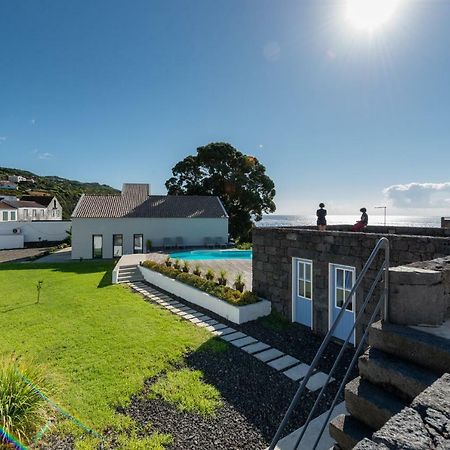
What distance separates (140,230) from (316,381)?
2187cm

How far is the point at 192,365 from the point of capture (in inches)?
290

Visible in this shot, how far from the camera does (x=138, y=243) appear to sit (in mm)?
26250

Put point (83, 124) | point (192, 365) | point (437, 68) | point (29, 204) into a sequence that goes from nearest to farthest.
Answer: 1. point (192, 365)
2. point (437, 68)
3. point (83, 124)
4. point (29, 204)

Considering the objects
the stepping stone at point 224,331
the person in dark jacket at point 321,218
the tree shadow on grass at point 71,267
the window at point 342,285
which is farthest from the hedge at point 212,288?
the tree shadow on grass at point 71,267

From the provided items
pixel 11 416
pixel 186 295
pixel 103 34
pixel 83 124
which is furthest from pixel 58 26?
pixel 11 416

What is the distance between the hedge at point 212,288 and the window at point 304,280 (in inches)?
67.0

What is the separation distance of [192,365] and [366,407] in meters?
5.63

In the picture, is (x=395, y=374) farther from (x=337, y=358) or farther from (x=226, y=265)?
(x=226, y=265)

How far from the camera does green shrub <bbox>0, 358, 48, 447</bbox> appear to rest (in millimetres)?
4680

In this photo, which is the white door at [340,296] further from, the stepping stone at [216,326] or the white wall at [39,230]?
the white wall at [39,230]

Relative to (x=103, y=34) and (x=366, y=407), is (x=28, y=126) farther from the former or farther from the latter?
(x=366, y=407)

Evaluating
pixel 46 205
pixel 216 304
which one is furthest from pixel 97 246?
pixel 46 205

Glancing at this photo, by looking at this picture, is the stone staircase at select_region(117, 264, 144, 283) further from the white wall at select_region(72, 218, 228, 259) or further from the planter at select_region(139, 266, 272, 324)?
the white wall at select_region(72, 218, 228, 259)

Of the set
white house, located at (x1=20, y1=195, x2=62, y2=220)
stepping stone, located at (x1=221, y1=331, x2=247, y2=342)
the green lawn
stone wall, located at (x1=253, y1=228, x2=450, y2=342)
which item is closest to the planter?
stone wall, located at (x1=253, y1=228, x2=450, y2=342)
